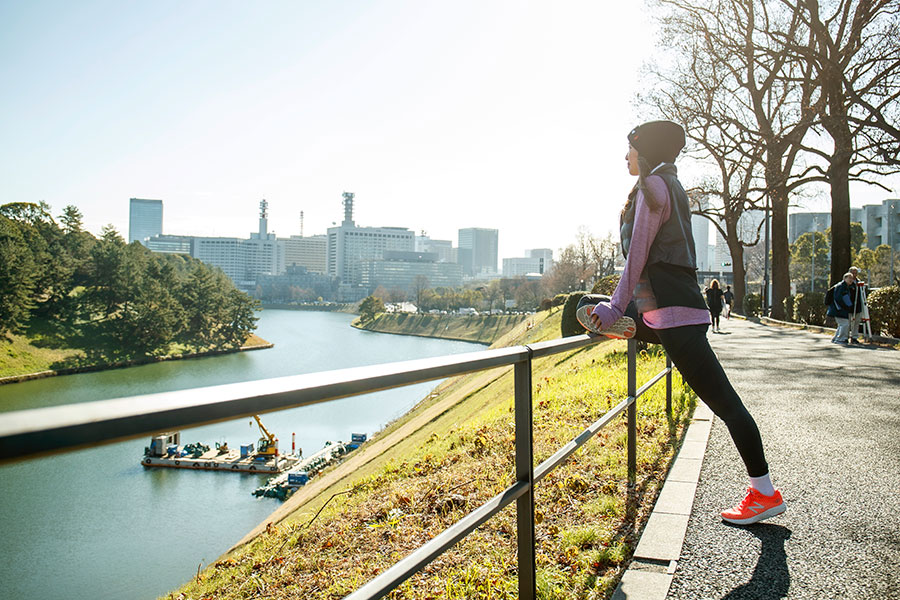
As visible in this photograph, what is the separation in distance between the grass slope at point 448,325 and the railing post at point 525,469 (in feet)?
271

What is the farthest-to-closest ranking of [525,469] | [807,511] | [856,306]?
[856,306] < [807,511] < [525,469]

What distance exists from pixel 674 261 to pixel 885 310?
1486cm

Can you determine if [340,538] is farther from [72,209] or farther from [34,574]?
[72,209]

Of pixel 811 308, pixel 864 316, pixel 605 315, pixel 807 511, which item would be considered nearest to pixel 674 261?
pixel 605 315

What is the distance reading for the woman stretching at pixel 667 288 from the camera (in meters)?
2.79

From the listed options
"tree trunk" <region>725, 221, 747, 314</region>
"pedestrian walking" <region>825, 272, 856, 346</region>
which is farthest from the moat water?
"tree trunk" <region>725, 221, 747, 314</region>

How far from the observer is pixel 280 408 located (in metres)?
1.09

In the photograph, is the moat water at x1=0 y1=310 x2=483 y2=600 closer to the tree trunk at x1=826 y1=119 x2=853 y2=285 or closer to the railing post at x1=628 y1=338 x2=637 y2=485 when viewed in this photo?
the railing post at x1=628 y1=338 x2=637 y2=485

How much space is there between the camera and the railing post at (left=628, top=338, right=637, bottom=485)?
13.0 feet

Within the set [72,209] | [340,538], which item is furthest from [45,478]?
[72,209]

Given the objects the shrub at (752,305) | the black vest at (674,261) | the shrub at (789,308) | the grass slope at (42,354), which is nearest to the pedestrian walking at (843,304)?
the shrub at (789,308)

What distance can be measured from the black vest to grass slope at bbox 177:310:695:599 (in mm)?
1233

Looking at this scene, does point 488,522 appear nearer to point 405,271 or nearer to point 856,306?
point 856,306

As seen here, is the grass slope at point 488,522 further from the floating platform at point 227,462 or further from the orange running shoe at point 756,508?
the floating platform at point 227,462
